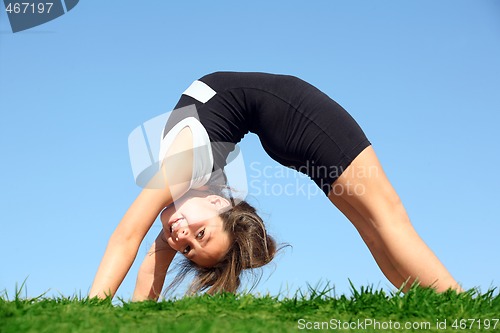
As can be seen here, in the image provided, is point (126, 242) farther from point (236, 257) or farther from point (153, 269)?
point (236, 257)

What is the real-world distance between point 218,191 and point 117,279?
0.96 meters

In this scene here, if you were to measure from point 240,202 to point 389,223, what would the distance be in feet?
3.66

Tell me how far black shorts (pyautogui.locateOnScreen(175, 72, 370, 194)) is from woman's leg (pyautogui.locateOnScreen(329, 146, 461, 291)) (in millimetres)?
98

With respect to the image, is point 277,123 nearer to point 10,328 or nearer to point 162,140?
point 162,140

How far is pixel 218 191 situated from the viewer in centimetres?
411

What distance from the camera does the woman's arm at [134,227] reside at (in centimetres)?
348

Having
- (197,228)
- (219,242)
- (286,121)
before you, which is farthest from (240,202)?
(286,121)

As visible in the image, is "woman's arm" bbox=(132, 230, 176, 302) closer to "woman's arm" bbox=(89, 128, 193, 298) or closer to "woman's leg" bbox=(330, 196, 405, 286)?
"woman's arm" bbox=(89, 128, 193, 298)

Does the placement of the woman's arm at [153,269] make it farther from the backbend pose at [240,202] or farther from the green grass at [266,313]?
the green grass at [266,313]

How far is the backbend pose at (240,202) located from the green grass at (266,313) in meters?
0.38

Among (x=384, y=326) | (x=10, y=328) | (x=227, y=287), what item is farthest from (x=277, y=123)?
(x=10, y=328)

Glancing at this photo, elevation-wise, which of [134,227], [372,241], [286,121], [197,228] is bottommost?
[372,241]

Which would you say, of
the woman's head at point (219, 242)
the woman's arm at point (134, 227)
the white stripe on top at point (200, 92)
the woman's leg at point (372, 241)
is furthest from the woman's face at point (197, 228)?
the woman's leg at point (372, 241)

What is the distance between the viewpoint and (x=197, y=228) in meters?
3.88
